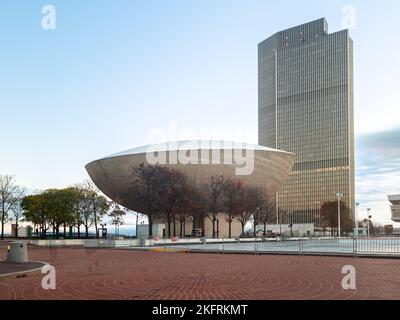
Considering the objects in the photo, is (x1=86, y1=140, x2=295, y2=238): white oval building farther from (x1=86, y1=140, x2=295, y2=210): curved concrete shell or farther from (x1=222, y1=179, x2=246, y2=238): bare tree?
(x1=222, y1=179, x2=246, y2=238): bare tree

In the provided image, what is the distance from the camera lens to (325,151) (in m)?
190

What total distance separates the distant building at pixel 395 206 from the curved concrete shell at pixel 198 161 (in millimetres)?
81292

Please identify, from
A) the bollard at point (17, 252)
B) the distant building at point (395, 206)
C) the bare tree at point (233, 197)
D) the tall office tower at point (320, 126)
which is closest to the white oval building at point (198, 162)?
the bare tree at point (233, 197)

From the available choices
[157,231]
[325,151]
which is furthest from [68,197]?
[325,151]

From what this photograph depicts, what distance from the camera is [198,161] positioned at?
3041 inches

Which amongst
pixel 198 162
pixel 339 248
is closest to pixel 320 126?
pixel 198 162

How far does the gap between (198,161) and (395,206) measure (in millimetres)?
99886

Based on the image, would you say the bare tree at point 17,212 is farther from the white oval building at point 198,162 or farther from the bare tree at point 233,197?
the bare tree at point 233,197

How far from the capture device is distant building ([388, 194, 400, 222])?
151 m

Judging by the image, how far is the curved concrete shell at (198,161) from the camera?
3027 inches

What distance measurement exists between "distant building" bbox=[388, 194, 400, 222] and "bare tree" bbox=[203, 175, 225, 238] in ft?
304

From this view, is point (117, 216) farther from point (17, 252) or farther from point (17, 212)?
point (17, 252)
